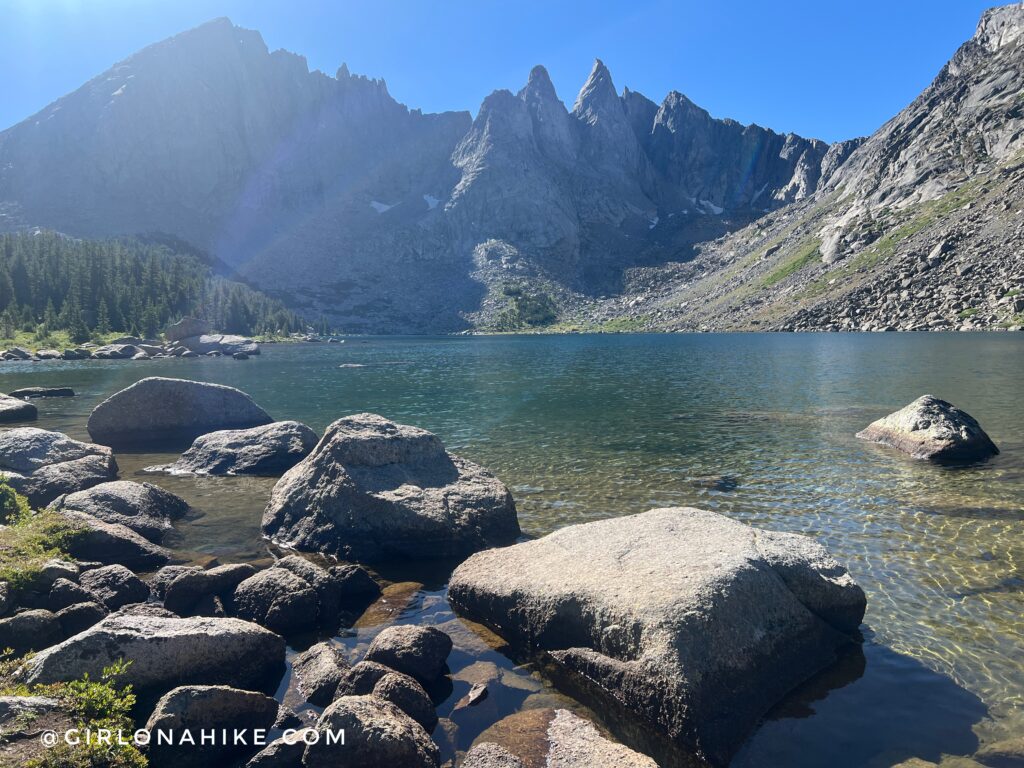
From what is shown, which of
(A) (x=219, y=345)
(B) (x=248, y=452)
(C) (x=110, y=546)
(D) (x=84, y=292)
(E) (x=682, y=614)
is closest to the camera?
(E) (x=682, y=614)

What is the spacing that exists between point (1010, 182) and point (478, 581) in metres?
221

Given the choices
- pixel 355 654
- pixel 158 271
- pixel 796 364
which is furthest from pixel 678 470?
pixel 158 271

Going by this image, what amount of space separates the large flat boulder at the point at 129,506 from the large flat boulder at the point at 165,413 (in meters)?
15.0

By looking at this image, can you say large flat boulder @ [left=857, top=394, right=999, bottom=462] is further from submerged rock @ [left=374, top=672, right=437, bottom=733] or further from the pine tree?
the pine tree

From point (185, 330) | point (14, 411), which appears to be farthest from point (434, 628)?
point (185, 330)

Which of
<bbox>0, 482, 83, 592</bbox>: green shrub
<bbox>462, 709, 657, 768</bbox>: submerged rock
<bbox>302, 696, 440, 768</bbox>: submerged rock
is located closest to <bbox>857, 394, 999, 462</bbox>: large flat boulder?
<bbox>462, 709, 657, 768</bbox>: submerged rock

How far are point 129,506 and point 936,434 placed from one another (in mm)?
32643

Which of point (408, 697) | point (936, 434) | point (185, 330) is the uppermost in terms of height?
point (936, 434)

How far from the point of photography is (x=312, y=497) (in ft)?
59.3

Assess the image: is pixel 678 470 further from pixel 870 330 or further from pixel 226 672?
pixel 870 330

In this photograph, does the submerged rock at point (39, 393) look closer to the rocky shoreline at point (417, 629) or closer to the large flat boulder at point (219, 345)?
the rocky shoreline at point (417, 629)

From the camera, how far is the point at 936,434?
25922 mm

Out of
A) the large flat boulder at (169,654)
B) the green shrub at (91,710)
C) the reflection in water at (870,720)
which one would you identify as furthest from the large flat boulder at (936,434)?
the green shrub at (91,710)

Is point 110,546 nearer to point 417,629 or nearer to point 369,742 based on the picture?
point 417,629
